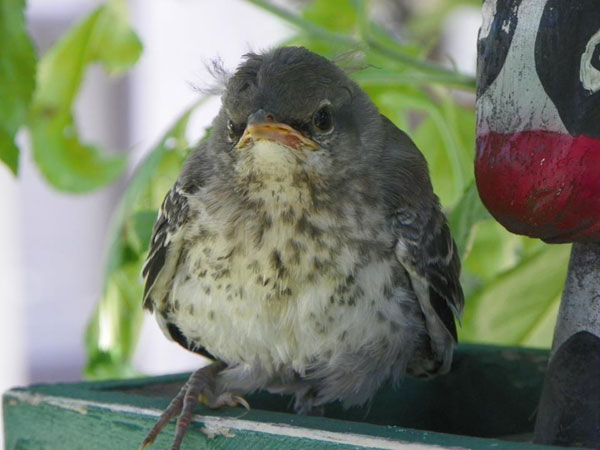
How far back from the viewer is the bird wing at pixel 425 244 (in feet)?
4.34

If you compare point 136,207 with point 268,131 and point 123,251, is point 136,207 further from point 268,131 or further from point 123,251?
point 268,131

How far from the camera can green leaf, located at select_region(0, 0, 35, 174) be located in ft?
4.48

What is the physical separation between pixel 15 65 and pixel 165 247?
285mm

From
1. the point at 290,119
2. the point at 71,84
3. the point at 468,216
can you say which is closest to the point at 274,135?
the point at 290,119

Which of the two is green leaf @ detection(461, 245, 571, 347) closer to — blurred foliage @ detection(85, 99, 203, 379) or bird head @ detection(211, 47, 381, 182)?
bird head @ detection(211, 47, 381, 182)

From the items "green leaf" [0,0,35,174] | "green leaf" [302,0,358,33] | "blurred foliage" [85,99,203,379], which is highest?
"green leaf" [302,0,358,33]

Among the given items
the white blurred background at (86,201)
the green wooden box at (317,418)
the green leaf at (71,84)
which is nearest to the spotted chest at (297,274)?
the green wooden box at (317,418)

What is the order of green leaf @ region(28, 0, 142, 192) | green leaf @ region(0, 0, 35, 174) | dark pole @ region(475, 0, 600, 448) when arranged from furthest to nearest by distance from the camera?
green leaf @ region(28, 0, 142, 192)
green leaf @ region(0, 0, 35, 174)
dark pole @ region(475, 0, 600, 448)

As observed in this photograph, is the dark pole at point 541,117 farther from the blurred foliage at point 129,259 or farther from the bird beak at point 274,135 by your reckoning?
the blurred foliage at point 129,259

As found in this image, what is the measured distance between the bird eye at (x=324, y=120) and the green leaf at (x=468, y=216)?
0.18 metres

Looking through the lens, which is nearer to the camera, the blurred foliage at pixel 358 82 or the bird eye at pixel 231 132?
the bird eye at pixel 231 132

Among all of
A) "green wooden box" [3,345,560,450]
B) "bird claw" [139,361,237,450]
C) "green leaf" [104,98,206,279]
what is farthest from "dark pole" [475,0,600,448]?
"green leaf" [104,98,206,279]

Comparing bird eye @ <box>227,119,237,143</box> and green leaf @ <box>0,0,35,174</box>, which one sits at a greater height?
green leaf @ <box>0,0,35,174</box>

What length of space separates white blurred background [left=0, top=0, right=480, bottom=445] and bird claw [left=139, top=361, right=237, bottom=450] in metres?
2.73
